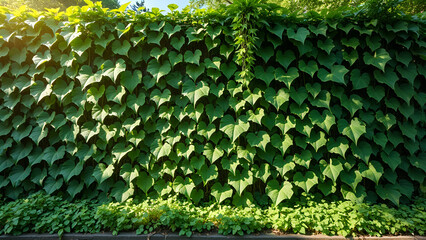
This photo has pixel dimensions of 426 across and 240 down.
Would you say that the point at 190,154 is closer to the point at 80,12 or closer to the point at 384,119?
the point at 80,12

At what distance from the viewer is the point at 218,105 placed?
9.36ft

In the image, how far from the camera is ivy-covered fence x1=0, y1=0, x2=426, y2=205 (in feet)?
8.98

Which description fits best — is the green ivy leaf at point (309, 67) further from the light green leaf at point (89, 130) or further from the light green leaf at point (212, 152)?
the light green leaf at point (89, 130)

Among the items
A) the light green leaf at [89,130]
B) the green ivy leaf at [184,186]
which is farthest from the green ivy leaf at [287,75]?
the light green leaf at [89,130]

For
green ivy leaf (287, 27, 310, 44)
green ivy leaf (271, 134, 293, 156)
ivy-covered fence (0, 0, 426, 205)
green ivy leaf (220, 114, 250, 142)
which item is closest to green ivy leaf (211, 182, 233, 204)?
ivy-covered fence (0, 0, 426, 205)

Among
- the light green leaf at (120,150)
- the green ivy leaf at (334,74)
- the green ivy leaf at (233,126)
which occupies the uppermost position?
the green ivy leaf at (334,74)

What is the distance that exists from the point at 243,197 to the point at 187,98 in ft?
5.10

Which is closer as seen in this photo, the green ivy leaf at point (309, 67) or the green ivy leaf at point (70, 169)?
the green ivy leaf at point (309, 67)

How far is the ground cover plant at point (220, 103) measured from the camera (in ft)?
8.96

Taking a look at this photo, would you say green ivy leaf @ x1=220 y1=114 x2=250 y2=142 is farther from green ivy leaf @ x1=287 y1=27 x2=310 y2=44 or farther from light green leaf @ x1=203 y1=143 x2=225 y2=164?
green ivy leaf @ x1=287 y1=27 x2=310 y2=44

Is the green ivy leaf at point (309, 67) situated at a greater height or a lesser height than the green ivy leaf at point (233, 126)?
greater

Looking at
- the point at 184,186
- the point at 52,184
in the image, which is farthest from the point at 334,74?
the point at 52,184

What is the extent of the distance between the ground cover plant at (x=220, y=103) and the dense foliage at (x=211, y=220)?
23cm

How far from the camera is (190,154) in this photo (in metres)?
2.88
